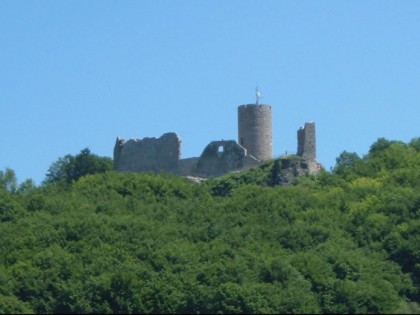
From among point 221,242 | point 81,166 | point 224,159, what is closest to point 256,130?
point 224,159

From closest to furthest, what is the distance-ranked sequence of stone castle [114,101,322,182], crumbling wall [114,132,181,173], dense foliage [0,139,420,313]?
dense foliage [0,139,420,313] → stone castle [114,101,322,182] → crumbling wall [114,132,181,173]

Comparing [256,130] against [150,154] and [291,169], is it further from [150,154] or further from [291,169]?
[291,169]

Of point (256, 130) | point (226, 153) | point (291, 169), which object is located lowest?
point (291, 169)

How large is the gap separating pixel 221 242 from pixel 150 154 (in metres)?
15.9

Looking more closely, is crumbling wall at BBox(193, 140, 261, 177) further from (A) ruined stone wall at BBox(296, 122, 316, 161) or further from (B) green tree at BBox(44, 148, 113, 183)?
(B) green tree at BBox(44, 148, 113, 183)

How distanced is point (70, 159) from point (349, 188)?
18.9m

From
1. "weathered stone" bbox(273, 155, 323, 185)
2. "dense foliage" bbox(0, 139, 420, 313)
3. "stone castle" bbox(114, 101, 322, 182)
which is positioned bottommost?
"dense foliage" bbox(0, 139, 420, 313)

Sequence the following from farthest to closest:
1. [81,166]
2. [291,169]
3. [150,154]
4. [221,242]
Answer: [81,166] < [150,154] < [291,169] < [221,242]

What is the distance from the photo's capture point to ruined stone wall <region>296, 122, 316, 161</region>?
67438 mm

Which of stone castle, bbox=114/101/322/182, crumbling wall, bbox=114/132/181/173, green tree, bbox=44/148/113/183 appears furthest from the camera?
green tree, bbox=44/148/113/183

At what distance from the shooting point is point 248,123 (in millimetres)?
70062

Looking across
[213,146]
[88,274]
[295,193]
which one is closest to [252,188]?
[295,193]

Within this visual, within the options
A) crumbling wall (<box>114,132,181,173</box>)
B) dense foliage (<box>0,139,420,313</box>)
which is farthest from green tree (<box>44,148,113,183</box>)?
dense foliage (<box>0,139,420,313</box>)

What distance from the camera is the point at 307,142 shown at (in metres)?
67.5
